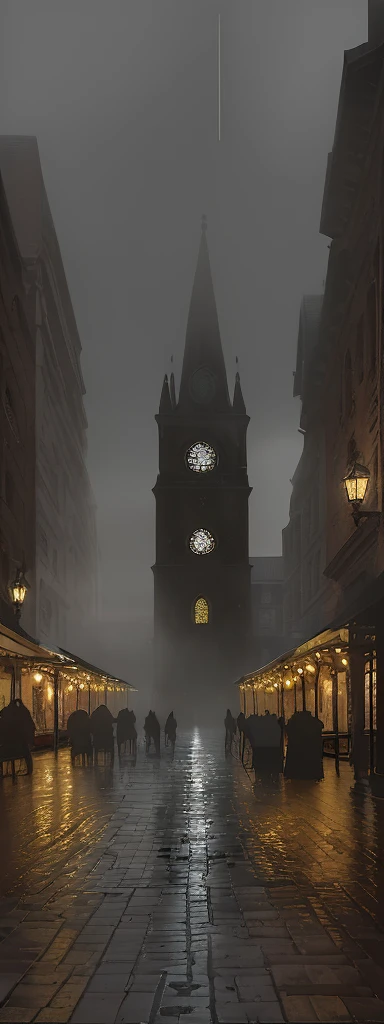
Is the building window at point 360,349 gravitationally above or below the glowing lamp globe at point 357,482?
above

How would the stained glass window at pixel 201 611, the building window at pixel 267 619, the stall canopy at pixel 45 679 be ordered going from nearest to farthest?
the stall canopy at pixel 45 679
the stained glass window at pixel 201 611
the building window at pixel 267 619

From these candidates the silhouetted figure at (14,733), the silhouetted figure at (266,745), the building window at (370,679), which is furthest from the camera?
the silhouetted figure at (14,733)

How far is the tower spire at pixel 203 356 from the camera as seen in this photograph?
3716 inches

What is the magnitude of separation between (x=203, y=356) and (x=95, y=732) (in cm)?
6972

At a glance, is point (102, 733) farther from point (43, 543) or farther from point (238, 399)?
point (238, 399)

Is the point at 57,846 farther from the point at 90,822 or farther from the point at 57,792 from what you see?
the point at 57,792

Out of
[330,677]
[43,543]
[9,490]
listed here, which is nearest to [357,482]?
[330,677]

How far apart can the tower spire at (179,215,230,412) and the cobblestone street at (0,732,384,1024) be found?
79.2 m

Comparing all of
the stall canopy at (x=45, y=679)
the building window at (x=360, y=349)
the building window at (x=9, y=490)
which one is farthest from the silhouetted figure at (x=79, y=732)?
the building window at (x=9, y=490)

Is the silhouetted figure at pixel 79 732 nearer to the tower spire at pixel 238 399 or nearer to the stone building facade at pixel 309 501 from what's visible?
the stone building facade at pixel 309 501

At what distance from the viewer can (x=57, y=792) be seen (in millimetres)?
18609

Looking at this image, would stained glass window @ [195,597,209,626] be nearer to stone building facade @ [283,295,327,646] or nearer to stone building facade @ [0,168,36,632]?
stone building facade @ [283,295,327,646]

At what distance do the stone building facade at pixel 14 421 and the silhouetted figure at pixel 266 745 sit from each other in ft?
42.9

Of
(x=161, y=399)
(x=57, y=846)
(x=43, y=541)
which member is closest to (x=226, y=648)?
(x=161, y=399)
